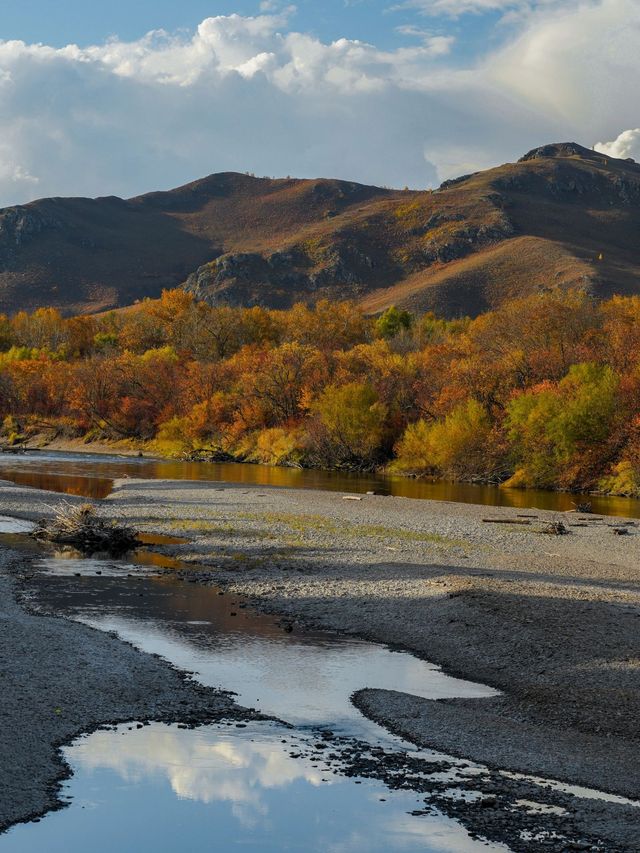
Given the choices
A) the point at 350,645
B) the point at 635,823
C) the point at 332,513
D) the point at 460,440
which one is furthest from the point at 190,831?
the point at 460,440

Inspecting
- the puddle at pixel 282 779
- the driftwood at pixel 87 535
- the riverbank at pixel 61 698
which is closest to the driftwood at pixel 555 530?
the driftwood at pixel 87 535

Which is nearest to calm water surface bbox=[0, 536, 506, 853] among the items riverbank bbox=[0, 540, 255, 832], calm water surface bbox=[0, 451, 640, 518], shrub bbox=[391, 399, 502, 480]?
riverbank bbox=[0, 540, 255, 832]

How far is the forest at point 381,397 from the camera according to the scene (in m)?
54.5

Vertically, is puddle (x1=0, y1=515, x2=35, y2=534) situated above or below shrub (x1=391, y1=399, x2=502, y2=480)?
below

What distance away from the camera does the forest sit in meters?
54.5

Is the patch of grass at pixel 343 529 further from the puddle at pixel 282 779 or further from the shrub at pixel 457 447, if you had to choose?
the shrub at pixel 457 447

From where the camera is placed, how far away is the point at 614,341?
60.7 metres

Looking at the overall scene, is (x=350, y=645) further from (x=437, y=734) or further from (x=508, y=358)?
(x=508, y=358)

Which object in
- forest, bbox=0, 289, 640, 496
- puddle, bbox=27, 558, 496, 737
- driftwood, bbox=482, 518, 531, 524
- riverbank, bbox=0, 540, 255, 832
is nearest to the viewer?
riverbank, bbox=0, 540, 255, 832

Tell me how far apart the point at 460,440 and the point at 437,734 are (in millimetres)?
47240

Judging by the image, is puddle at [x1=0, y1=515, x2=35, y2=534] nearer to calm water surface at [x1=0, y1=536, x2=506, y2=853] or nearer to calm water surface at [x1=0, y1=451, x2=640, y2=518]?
calm water surface at [x1=0, y1=451, x2=640, y2=518]

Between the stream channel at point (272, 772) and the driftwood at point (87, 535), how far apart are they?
999cm

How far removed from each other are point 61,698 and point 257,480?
41.2 m

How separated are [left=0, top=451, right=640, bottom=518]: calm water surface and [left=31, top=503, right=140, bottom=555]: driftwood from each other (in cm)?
1431
